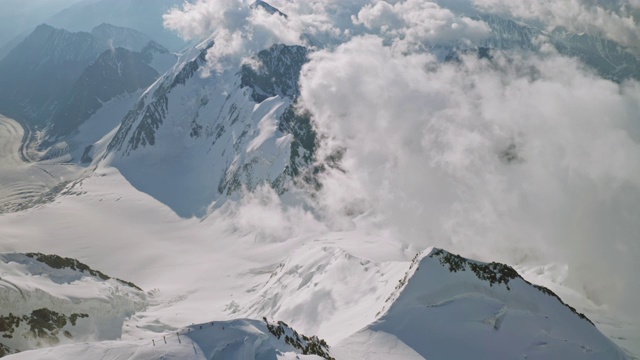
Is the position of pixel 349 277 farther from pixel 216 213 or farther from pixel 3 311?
pixel 216 213

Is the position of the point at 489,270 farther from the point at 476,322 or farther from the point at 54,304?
the point at 54,304

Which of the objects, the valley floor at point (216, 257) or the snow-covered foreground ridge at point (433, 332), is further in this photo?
the valley floor at point (216, 257)

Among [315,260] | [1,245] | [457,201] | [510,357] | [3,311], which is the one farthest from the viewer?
[457,201]

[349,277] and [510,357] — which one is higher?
[510,357]

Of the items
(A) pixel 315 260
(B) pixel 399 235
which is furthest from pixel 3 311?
(B) pixel 399 235

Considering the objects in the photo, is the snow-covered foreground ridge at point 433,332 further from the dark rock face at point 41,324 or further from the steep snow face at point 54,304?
the dark rock face at point 41,324

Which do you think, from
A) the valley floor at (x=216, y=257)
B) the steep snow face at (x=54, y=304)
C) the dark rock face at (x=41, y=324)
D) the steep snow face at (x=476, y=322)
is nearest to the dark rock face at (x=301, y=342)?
the steep snow face at (x=476, y=322)
